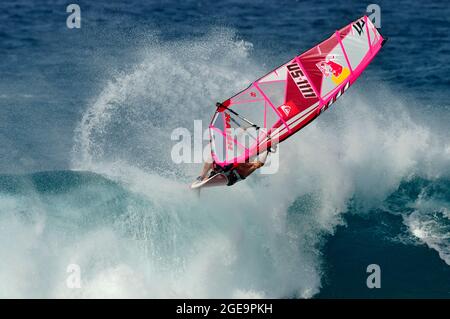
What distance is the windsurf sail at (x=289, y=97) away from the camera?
1045 inches

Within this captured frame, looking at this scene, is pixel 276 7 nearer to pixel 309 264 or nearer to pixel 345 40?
pixel 345 40

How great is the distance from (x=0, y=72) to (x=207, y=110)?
14.7m

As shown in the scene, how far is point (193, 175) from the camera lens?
30453 mm

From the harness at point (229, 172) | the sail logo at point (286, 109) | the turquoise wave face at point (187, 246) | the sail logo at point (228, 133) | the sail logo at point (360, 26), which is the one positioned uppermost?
the sail logo at point (360, 26)

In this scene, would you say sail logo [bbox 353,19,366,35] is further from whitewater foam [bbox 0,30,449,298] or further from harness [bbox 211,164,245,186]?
harness [bbox 211,164,245,186]

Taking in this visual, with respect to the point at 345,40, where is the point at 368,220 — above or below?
below

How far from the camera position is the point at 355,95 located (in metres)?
37.7

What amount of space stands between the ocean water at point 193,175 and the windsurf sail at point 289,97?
3.59 meters

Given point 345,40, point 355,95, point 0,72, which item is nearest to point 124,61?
point 0,72

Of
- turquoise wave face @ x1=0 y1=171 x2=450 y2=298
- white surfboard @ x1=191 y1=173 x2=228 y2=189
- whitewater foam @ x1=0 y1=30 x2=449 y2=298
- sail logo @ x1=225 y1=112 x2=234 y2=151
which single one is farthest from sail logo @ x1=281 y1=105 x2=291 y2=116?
turquoise wave face @ x1=0 y1=171 x2=450 y2=298

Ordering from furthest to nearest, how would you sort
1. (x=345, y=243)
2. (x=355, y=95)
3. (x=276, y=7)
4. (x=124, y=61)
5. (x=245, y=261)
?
(x=276, y=7) → (x=124, y=61) → (x=355, y=95) → (x=345, y=243) → (x=245, y=261)

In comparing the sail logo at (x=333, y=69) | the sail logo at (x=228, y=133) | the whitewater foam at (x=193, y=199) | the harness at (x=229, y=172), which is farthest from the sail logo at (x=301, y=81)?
the whitewater foam at (x=193, y=199)

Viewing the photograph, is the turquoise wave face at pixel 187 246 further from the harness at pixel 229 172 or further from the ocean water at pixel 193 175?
the harness at pixel 229 172

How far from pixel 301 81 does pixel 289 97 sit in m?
0.83
